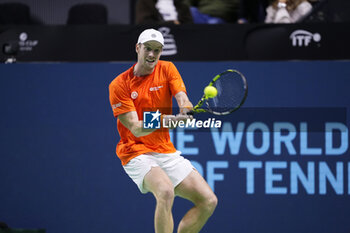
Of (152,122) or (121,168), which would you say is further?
(121,168)

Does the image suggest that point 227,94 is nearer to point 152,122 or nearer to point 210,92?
point 210,92

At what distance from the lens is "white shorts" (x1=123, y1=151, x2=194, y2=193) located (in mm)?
5477

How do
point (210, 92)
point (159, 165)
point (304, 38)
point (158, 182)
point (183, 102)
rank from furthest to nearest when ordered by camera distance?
point (304, 38) < point (159, 165) < point (183, 102) < point (158, 182) < point (210, 92)

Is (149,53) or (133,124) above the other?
(149,53)

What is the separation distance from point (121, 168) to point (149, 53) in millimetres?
1753

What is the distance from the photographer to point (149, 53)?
539 cm

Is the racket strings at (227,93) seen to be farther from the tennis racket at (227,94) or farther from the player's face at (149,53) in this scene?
the player's face at (149,53)

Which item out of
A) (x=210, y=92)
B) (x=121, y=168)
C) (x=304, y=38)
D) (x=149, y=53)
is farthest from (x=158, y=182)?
(x=304, y=38)

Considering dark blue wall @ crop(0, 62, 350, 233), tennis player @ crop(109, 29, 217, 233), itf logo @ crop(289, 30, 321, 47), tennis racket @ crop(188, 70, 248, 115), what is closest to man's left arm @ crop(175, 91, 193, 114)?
tennis player @ crop(109, 29, 217, 233)

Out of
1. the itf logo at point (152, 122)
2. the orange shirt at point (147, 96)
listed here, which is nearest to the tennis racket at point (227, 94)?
the orange shirt at point (147, 96)

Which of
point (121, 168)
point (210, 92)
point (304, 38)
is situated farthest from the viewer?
point (121, 168)

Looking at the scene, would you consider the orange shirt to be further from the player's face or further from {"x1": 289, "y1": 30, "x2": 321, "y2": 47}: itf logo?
{"x1": 289, "y1": 30, "x2": 321, "y2": 47}: itf logo

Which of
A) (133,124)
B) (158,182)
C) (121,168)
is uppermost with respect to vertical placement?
(133,124)

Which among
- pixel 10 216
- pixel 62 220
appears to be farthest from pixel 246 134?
pixel 10 216
